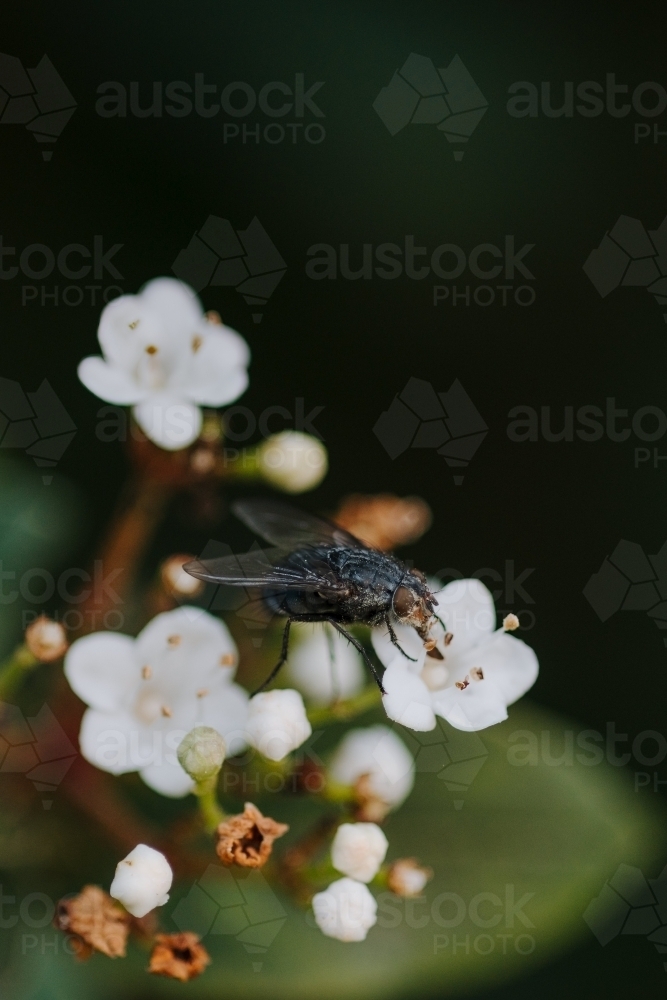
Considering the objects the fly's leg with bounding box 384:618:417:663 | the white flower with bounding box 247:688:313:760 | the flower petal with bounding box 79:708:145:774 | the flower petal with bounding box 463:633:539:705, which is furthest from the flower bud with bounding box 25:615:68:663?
the flower petal with bounding box 463:633:539:705

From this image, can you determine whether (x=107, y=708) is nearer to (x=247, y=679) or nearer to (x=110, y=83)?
(x=247, y=679)

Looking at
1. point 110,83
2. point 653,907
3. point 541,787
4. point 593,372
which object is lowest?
point 653,907

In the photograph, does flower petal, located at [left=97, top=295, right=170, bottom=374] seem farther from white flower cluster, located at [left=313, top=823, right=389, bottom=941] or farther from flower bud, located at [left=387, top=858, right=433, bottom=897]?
flower bud, located at [left=387, top=858, right=433, bottom=897]

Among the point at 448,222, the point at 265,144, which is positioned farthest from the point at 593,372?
the point at 265,144

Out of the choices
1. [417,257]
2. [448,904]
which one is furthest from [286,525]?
[417,257]

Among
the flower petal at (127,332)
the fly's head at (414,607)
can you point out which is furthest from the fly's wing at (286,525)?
the flower petal at (127,332)

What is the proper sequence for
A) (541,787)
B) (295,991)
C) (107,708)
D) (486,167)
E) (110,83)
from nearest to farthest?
(107,708)
(295,991)
(541,787)
(110,83)
(486,167)

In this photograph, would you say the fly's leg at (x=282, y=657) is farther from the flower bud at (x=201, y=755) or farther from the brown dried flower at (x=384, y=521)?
the brown dried flower at (x=384, y=521)

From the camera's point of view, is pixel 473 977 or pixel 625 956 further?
pixel 625 956
